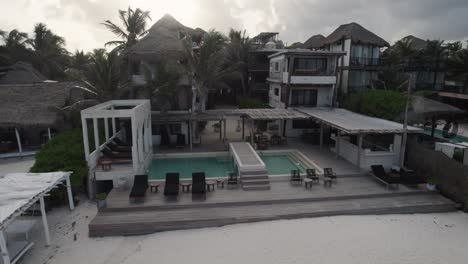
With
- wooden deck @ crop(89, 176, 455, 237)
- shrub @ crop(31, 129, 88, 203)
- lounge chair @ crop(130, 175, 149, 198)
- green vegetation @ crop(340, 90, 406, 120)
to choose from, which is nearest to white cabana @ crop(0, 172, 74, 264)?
shrub @ crop(31, 129, 88, 203)

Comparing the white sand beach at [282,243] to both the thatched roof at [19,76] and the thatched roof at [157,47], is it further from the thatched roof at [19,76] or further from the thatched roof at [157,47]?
the thatched roof at [19,76]

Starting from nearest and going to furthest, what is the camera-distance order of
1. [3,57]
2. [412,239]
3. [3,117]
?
[412,239]
[3,117]
[3,57]

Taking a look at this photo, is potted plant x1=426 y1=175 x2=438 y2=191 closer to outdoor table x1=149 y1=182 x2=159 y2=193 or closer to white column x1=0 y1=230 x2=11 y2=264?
outdoor table x1=149 y1=182 x2=159 y2=193

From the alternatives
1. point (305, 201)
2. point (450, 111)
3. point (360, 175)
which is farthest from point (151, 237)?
point (450, 111)

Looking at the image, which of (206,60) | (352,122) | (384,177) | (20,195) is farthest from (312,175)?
(20,195)

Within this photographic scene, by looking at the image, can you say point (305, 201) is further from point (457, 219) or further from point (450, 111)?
point (450, 111)

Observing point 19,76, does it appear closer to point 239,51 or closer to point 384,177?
point 239,51
